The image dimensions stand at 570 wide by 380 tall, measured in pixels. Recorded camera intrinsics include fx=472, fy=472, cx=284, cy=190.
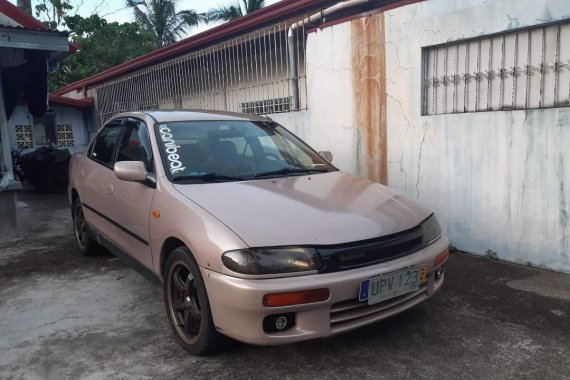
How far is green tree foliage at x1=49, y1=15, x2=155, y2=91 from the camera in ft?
63.4

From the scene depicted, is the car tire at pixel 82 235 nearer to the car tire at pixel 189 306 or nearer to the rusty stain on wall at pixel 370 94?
the car tire at pixel 189 306

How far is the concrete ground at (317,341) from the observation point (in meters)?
2.68

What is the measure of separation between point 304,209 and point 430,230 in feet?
2.91

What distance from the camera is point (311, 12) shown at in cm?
662

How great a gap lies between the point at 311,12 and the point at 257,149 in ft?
12.0

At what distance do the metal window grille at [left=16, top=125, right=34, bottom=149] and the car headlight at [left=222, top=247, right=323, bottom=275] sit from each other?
13121 millimetres

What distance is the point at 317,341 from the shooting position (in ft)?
9.75

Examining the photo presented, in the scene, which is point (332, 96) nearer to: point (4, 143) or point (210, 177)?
point (210, 177)

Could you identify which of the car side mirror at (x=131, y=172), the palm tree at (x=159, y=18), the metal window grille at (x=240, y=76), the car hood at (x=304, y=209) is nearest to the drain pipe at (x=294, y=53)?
the metal window grille at (x=240, y=76)

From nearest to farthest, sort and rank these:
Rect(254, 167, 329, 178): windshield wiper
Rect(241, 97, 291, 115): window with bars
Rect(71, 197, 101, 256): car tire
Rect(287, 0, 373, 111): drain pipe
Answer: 1. Rect(254, 167, 329, 178): windshield wiper
2. Rect(71, 197, 101, 256): car tire
3. Rect(287, 0, 373, 111): drain pipe
4. Rect(241, 97, 291, 115): window with bars

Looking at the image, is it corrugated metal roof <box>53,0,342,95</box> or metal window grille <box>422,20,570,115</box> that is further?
corrugated metal roof <box>53,0,342,95</box>

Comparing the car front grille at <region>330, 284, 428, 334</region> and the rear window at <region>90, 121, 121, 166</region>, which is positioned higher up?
the rear window at <region>90, 121, 121, 166</region>

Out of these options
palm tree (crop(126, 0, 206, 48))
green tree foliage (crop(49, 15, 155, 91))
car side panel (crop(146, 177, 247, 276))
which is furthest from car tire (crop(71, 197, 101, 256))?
palm tree (crop(126, 0, 206, 48))

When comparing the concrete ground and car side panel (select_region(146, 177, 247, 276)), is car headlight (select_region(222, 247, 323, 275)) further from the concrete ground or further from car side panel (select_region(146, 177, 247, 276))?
the concrete ground
